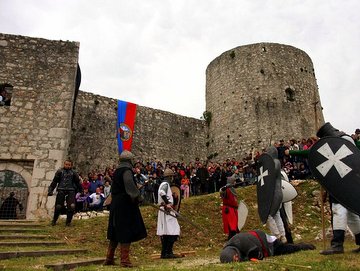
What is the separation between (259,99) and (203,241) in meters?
12.7

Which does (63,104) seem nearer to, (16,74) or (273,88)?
(16,74)

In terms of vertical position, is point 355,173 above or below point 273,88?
below

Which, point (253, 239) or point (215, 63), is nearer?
point (253, 239)

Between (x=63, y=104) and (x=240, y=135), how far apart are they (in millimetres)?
10822

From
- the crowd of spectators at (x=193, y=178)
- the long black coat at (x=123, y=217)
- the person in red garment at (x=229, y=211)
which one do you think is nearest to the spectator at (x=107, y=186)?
the crowd of spectators at (x=193, y=178)

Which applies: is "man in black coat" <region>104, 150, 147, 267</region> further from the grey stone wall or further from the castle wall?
the grey stone wall

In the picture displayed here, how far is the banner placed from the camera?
17438 mm

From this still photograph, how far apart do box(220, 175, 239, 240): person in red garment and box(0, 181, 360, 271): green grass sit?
55 cm

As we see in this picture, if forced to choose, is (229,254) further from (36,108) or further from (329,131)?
(36,108)

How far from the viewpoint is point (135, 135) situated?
19.7 metres

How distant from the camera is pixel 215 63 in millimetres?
22734

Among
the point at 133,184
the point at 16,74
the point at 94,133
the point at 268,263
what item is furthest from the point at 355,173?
the point at 94,133

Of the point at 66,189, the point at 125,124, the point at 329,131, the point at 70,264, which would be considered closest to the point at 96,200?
the point at 66,189

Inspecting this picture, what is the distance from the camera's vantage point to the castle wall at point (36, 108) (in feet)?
36.8
